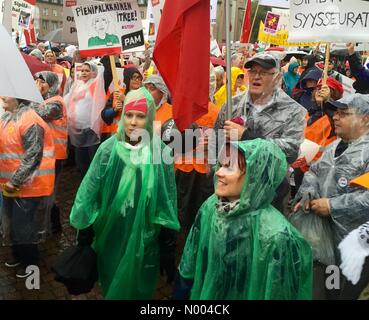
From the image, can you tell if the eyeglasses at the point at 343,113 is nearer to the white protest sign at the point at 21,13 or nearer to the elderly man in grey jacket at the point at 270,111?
the elderly man in grey jacket at the point at 270,111

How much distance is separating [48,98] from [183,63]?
2.69 metres

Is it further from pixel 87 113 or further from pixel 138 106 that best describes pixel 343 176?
pixel 87 113

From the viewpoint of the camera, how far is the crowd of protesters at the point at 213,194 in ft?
7.03

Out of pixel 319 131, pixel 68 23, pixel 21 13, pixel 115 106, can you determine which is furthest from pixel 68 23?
pixel 319 131

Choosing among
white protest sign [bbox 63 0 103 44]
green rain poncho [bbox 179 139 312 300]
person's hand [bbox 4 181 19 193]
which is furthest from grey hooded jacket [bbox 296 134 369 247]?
white protest sign [bbox 63 0 103 44]

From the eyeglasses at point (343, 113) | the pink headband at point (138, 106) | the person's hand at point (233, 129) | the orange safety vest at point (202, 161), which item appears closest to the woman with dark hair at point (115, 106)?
the orange safety vest at point (202, 161)

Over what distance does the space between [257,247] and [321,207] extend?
92cm

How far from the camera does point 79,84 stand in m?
6.33

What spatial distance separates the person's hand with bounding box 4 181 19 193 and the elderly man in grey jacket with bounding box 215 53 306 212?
6.53 ft

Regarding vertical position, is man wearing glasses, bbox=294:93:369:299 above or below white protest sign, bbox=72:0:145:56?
below

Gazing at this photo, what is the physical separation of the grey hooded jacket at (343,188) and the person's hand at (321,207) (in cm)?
3

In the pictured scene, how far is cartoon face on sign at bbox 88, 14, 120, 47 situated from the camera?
5102mm

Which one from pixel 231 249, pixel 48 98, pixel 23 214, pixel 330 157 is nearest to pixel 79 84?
pixel 48 98

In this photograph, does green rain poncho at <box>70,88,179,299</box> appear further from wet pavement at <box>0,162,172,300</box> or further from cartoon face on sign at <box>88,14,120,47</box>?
cartoon face on sign at <box>88,14,120,47</box>
